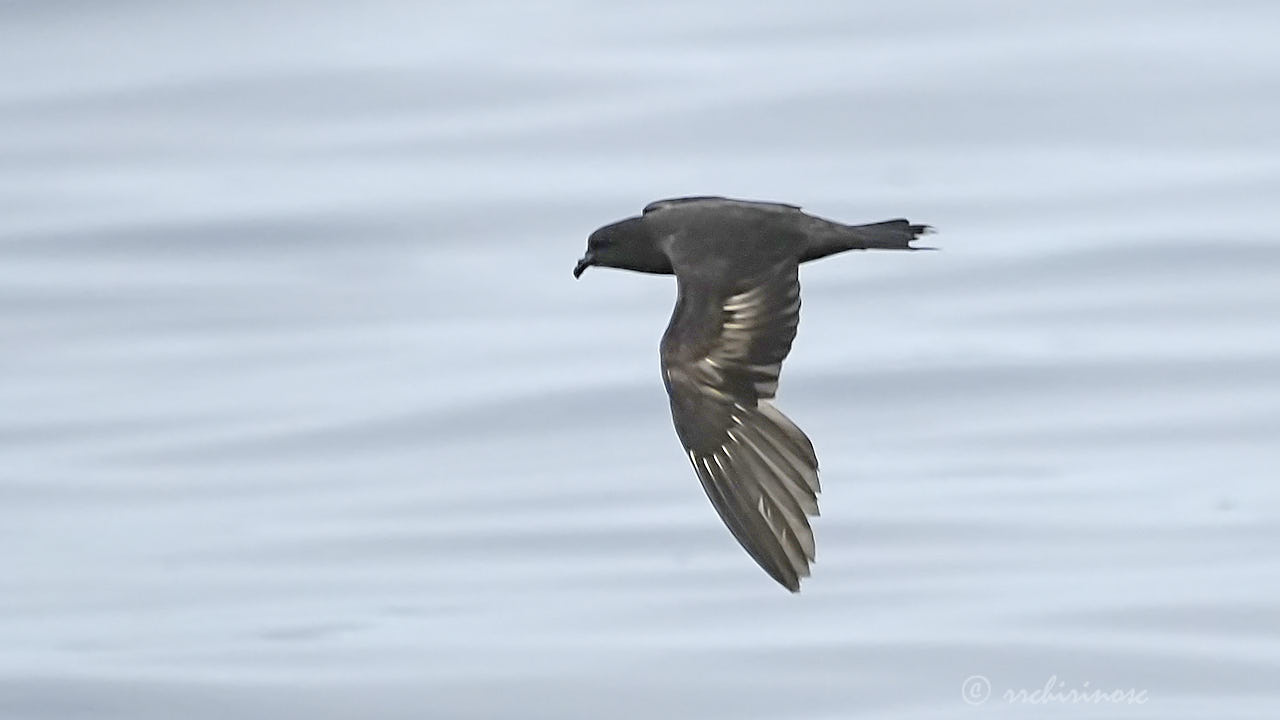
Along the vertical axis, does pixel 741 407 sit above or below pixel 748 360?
below

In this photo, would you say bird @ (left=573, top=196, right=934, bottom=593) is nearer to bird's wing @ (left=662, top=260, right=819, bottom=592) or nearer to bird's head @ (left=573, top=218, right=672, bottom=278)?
bird's wing @ (left=662, top=260, right=819, bottom=592)

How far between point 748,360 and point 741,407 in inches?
4.2

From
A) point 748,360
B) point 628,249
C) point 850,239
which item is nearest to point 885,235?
point 850,239

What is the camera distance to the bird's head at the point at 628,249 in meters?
7.90

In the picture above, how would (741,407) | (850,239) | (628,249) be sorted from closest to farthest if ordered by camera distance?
1. (741,407)
2. (850,239)
3. (628,249)

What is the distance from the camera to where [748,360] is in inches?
280

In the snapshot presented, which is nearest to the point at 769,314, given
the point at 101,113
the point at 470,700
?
the point at 470,700

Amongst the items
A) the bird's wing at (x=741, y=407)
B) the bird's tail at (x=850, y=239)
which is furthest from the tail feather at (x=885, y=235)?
the bird's wing at (x=741, y=407)

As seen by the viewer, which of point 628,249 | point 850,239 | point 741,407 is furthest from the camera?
point 628,249

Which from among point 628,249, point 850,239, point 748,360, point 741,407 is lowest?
point 741,407

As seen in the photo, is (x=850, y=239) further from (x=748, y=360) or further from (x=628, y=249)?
(x=628, y=249)

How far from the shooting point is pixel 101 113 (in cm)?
2453

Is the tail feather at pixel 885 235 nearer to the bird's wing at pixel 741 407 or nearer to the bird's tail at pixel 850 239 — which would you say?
the bird's tail at pixel 850 239

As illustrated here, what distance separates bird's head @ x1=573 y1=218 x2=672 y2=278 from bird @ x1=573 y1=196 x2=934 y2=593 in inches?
5.8
